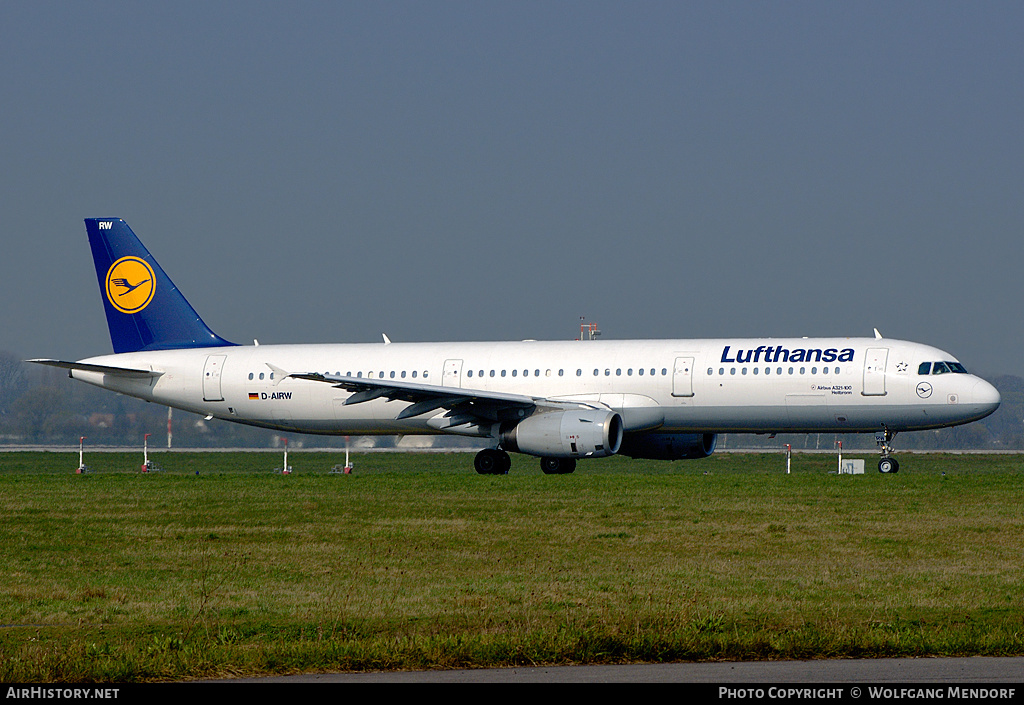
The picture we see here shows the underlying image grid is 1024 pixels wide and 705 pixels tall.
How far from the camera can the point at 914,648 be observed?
11438 mm

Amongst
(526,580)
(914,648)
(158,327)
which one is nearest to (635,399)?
(158,327)

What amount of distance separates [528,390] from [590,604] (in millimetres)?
22973

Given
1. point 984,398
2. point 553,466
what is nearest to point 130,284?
point 553,466

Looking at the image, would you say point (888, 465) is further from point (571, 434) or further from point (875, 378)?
point (571, 434)

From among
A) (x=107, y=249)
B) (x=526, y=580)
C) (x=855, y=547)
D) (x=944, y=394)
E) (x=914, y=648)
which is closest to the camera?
(x=914, y=648)

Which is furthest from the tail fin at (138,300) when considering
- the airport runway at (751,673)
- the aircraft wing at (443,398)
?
the airport runway at (751,673)

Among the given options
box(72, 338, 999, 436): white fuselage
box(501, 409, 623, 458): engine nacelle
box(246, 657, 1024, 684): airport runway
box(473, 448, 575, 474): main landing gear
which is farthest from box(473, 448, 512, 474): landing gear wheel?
box(246, 657, 1024, 684): airport runway

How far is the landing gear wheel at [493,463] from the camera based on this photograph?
37.2 meters

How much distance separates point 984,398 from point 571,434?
35.7 feet

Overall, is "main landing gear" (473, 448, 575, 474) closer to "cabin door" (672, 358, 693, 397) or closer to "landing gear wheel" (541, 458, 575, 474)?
"landing gear wheel" (541, 458, 575, 474)

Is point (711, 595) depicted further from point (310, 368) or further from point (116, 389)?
point (116, 389)

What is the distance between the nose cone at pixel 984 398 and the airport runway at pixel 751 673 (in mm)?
24132

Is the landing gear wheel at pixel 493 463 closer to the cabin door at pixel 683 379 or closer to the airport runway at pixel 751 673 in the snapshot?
the cabin door at pixel 683 379

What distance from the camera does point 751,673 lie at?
414 inches
